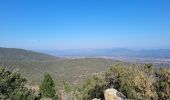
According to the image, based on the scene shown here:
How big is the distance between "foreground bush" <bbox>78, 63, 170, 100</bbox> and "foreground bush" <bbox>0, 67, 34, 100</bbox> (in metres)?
9.87

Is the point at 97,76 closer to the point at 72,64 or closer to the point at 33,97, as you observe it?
the point at 33,97

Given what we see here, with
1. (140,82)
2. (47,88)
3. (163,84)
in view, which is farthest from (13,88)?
(163,84)

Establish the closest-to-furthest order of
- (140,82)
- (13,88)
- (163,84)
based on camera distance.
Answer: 1. (140,82)
2. (163,84)
3. (13,88)

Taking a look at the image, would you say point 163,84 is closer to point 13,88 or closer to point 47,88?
point 13,88

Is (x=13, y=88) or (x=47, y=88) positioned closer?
(x=13, y=88)

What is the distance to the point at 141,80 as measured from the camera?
2528 centimetres

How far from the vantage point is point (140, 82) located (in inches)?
995

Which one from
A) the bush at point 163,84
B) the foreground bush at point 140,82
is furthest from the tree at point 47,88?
the bush at point 163,84

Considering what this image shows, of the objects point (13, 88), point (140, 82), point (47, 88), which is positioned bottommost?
point (47, 88)

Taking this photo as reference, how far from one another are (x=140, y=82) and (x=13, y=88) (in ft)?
77.2

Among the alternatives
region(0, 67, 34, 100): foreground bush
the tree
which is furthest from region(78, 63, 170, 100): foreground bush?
the tree

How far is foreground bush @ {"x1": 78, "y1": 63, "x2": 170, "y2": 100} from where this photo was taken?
2511 cm

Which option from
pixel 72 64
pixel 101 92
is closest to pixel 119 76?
pixel 101 92

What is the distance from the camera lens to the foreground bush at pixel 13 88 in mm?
39844
